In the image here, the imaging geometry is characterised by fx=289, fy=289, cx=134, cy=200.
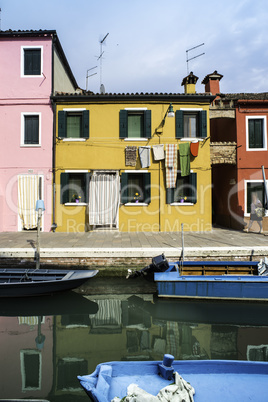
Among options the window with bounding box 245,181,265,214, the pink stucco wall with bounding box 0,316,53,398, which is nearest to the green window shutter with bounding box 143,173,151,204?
the window with bounding box 245,181,265,214

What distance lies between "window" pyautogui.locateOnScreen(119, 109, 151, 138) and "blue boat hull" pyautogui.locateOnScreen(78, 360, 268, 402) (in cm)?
1112

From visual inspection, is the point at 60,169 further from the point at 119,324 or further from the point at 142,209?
the point at 119,324

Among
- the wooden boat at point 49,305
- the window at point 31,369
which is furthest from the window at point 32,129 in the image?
the window at point 31,369

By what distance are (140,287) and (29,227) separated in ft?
23.0

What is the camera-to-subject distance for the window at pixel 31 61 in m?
13.5

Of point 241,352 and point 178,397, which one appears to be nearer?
point 178,397

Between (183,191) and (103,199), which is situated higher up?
(183,191)

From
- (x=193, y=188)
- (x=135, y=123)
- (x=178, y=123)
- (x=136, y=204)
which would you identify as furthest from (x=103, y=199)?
(x=178, y=123)

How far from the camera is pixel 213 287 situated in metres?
7.34

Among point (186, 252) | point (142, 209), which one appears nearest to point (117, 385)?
point (186, 252)

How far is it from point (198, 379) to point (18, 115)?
43.6ft

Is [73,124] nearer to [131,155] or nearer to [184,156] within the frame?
[131,155]

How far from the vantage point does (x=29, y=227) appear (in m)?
13.3

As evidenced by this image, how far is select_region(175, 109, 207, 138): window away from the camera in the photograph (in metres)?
13.5
